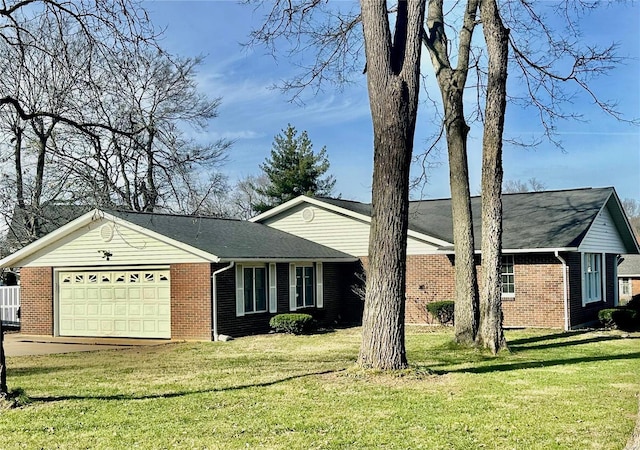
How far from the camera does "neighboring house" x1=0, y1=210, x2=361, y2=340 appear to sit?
63.7ft

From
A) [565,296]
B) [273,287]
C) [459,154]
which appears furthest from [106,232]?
[565,296]

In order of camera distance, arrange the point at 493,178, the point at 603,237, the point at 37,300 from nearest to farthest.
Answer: the point at 493,178, the point at 37,300, the point at 603,237

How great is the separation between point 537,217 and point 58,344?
51.9 feet

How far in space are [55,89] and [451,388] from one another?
7707 mm

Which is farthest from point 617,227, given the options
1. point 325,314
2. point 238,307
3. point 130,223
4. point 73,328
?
point 73,328

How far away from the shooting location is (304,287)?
23.8m

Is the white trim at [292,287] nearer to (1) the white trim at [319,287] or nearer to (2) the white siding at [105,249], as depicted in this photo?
(1) the white trim at [319,287]

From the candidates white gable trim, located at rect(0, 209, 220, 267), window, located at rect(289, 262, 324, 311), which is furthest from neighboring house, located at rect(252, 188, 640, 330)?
white gable trim, located at rect(0, 209, 220, 267)

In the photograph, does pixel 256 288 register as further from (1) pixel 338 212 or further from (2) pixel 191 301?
(1) pixel 338 212

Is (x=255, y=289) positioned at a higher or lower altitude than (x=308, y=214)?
lower

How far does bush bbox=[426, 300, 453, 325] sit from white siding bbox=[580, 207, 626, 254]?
14.8 feet

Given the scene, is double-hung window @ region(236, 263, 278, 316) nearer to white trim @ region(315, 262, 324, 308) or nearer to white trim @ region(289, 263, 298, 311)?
white trim @ region(289, 263, 298, 311)

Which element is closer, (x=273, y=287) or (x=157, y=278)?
(x=157, y=278)

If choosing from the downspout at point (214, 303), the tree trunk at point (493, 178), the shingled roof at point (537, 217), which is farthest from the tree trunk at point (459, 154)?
the downspout at point (214, 303)
